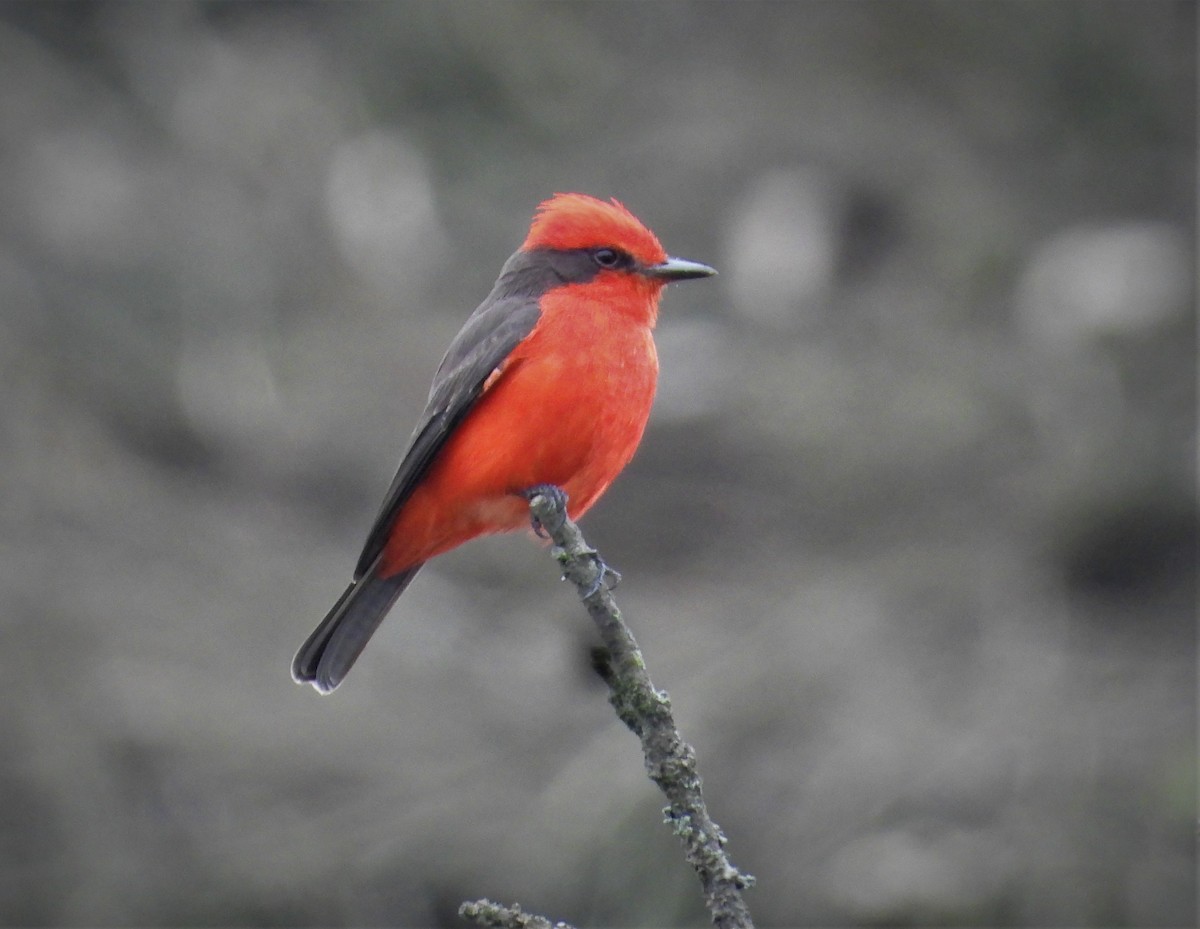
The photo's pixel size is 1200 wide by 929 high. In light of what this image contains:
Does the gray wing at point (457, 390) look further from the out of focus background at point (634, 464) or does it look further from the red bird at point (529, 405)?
the out of focus background at point (634, 464)

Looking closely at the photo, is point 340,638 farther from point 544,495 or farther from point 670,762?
point 670,762

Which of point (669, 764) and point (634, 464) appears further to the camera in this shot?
point (634, 464)

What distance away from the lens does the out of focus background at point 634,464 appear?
23.2 feet

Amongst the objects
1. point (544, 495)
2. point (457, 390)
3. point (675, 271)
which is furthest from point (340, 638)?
point (675, 271)

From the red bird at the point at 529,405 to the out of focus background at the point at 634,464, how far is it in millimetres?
1658

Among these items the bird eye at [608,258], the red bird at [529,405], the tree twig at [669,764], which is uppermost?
the bird eye at [608,258]

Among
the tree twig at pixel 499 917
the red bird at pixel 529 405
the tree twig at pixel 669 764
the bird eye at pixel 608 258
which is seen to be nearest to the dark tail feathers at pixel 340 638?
the red bird at pixel 529 405

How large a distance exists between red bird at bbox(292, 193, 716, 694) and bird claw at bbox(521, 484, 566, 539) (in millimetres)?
24

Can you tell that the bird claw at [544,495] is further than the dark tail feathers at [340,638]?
No

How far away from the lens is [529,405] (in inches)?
197

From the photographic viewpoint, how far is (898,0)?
1106 cm

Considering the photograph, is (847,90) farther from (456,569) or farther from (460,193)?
(456,569)

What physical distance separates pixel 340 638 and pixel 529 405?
109 centimetres

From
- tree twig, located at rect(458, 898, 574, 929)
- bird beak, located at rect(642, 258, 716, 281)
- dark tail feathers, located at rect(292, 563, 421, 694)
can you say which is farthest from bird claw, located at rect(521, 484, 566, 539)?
tree twig, located at rect(458, 898, 574, 929)
